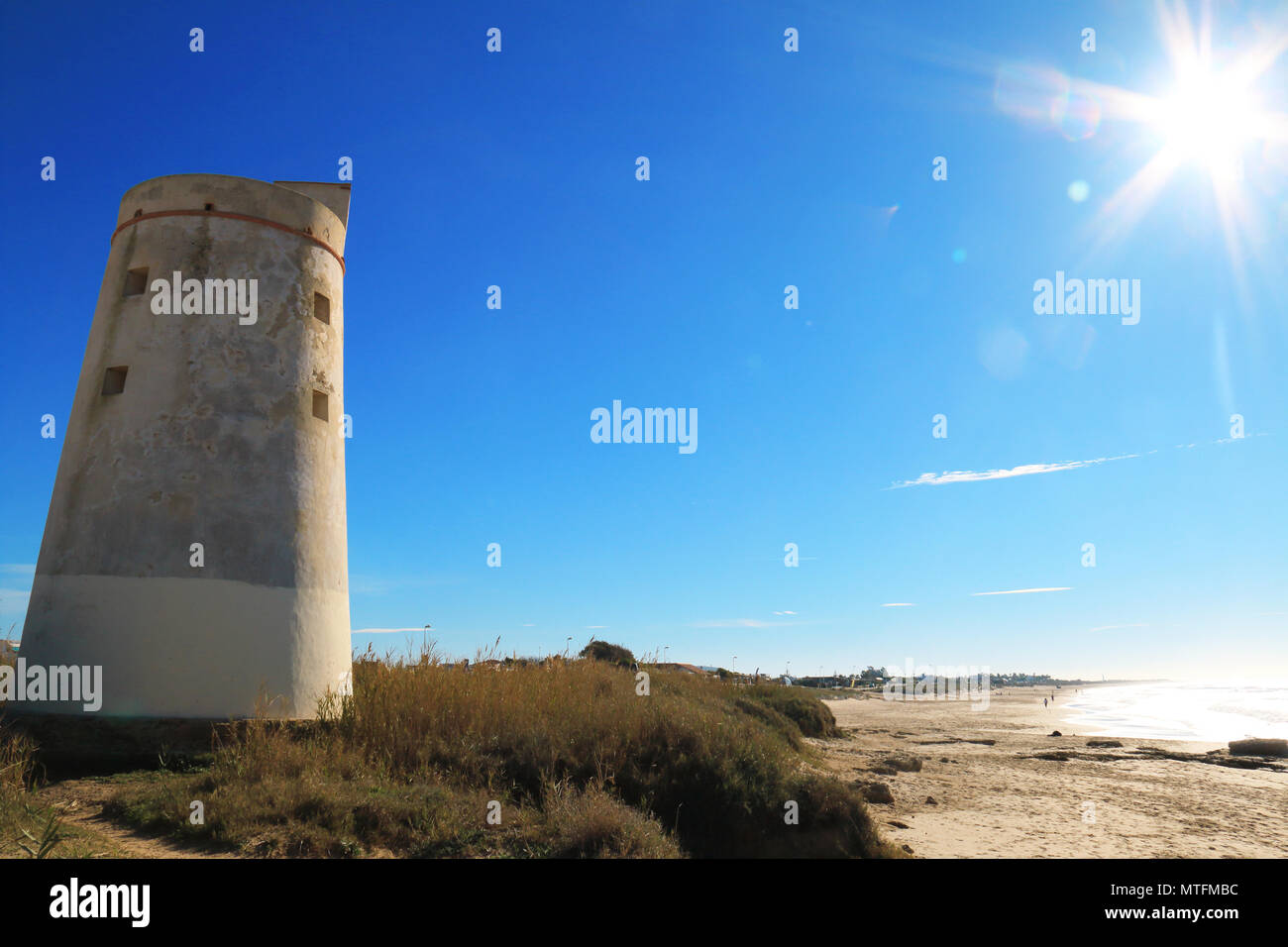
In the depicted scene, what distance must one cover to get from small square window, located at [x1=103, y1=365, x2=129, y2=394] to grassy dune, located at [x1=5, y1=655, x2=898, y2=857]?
16.4 feet

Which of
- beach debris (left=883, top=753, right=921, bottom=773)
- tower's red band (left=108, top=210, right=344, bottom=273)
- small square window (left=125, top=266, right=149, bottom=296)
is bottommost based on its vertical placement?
beach debris (left=883, top=753, right=921, bottom=773)

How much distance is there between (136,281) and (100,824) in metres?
7.20

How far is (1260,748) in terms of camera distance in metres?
23.4

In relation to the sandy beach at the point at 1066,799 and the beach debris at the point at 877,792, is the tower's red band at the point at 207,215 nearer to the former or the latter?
the sandy beach at the point at 1066,799

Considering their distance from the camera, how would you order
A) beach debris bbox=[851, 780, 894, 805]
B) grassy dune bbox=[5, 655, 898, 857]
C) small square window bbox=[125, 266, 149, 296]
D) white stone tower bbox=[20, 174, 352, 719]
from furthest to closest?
beach debris bbox=[851, 780, 894, 805] → small square window bbox=[125, 266, 149, 296] → white stone tower bbox=[20, 174, 352, 719] → grassy dune bbox=[5, 655, 898, 857]

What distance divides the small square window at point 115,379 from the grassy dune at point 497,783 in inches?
197

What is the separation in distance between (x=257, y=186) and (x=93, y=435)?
4.15m

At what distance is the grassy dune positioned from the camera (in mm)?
7273

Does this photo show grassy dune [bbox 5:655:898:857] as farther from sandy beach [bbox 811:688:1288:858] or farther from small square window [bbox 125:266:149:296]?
Result: small square window [bbox 125:266:149:296]

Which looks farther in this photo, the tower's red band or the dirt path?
the tower's red band

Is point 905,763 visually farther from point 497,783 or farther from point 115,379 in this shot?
point 115,379

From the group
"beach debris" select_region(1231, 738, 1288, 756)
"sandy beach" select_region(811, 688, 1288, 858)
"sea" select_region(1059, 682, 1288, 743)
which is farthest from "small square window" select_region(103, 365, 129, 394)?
"sea" select_region(1059, 682, 1288, 743)

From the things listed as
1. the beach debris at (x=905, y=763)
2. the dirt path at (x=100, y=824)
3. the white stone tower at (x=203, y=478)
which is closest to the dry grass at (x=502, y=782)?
the dirt path at (x=100, y=824)

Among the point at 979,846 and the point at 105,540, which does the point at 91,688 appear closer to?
the point at 105,540
